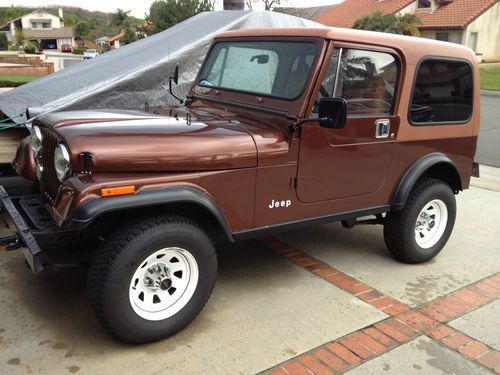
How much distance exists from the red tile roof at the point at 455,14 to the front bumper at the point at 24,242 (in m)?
36.1

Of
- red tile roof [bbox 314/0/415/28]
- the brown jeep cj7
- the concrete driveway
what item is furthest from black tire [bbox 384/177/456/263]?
red tile roof [bbox 314/0/415/28]

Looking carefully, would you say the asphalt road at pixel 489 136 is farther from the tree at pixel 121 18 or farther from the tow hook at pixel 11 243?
the tree at pixel 121 18

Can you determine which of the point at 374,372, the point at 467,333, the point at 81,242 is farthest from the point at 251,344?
the point at 467,333

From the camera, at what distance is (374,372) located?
278 cm

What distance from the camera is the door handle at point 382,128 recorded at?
361 cm

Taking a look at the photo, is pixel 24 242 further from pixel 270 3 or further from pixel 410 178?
pixel 270 3

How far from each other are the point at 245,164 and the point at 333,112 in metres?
0.64

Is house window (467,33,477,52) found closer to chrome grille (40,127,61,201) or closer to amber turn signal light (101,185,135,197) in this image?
chrome grille (40,127,61,201)

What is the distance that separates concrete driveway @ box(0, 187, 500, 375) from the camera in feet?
9.19

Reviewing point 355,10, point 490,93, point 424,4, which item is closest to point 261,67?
point 490,93

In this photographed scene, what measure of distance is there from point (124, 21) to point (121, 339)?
10644 cm

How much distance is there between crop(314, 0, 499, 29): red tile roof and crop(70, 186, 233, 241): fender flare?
117 feet

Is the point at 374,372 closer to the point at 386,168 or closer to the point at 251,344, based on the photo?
the point at 251,344

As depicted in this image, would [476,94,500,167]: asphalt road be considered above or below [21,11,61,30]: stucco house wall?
below
